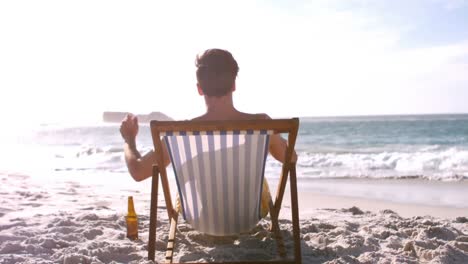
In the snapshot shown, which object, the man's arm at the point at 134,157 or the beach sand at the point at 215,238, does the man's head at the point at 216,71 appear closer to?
the man's arm at the point at 134,157

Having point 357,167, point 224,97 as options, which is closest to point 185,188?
point 224,97

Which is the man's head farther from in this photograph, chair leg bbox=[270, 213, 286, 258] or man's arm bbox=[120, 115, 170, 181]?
chair leg bbox=[270, 213, 286, 258]

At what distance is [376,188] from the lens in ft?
26.1

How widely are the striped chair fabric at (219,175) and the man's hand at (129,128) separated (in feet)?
1.09

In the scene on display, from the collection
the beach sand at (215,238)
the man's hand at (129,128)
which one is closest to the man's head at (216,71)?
the man's hand at (129,128)

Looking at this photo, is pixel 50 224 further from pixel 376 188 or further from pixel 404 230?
pixel 376 188

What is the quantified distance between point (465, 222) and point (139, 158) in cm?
326

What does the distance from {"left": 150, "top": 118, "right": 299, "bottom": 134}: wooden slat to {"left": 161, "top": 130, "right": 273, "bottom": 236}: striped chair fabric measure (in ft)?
0.17

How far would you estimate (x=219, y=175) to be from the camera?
290 cm

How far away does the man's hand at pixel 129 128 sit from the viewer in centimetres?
300

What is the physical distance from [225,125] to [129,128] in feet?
2.31

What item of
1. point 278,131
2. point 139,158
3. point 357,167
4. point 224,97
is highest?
point 224,97

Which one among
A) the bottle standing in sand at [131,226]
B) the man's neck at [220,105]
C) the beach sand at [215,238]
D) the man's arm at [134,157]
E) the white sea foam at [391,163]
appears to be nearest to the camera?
the man's neck at [220,105]

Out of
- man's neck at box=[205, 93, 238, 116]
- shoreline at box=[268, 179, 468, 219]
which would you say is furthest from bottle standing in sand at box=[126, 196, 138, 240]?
shoreline at box=[268, 179, 468, 219]
